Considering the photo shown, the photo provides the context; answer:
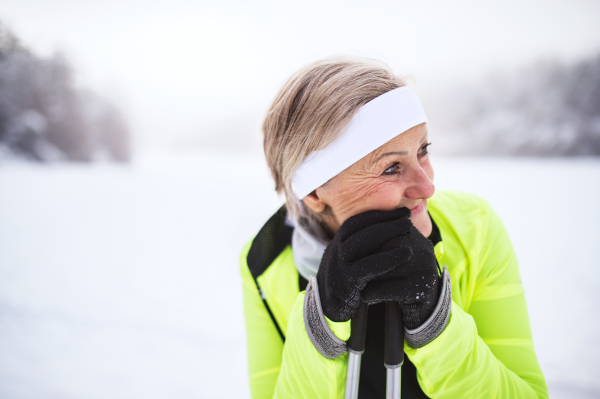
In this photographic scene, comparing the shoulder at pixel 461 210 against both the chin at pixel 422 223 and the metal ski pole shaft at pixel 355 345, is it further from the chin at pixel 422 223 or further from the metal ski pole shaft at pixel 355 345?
the metal ski pole shaft at pixel 355 345

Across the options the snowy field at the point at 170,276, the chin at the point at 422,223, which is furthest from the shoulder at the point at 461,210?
the snowy field at the point at 170,276

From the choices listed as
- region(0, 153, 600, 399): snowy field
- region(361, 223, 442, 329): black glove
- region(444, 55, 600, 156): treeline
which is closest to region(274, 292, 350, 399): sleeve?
region(361, 223, 442, 329): black glove

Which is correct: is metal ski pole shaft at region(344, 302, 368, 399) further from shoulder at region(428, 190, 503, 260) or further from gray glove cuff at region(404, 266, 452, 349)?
shoulder at region(428, 190, 503, 260)

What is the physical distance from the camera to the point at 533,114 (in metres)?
3.05

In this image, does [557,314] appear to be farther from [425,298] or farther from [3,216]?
[3,216]

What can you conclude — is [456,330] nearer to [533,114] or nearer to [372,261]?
[372,261]

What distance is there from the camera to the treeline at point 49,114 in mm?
3625

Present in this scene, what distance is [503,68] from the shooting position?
3.01 metres

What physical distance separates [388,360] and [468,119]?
3.66m

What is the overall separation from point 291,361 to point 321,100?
2.04 ft

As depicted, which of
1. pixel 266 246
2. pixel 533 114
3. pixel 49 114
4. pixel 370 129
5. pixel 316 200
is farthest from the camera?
pixel 49 114

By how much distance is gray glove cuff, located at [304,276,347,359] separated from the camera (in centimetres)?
60

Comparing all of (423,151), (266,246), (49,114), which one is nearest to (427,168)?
(423,151)

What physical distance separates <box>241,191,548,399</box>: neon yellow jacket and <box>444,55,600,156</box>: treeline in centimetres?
285
